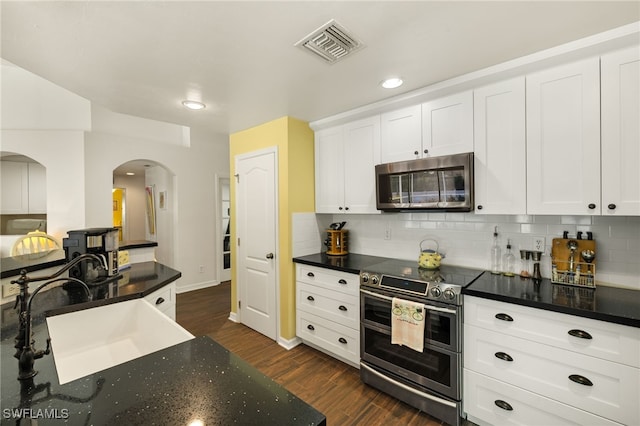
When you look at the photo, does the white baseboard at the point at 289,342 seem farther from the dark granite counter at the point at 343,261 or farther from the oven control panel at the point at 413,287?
the oven control panel at the point at 413,287

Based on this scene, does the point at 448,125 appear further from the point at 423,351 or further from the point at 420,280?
the point at 423,351

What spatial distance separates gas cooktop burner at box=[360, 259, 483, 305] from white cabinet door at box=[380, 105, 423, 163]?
0.98 m

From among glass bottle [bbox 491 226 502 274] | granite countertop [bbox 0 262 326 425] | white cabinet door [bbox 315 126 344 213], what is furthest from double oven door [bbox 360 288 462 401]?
granite countertop [bbox 0 262 326 425]

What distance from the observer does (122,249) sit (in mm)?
2748

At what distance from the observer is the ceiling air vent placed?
1.53 m

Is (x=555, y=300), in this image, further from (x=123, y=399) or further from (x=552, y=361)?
(x=123, y=399)

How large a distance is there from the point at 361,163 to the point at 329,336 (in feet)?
5.66

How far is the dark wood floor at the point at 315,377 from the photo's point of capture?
198cm

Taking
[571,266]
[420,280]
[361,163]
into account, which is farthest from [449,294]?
[361,163]

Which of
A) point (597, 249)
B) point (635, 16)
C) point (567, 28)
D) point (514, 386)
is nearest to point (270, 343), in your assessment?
point (514, 386)

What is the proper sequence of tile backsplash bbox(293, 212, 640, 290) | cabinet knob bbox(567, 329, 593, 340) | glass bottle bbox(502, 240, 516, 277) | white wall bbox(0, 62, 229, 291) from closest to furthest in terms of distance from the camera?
cabinet knob bbox(567, 329, 593, 340) → tile backsplash bbox(293, 212, 640, 290) → glass bottle bbox(502, 240, 516, 277) → white wall bbox(0, 62, 229, 291)

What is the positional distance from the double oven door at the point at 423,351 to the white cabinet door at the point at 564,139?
979 millimetres

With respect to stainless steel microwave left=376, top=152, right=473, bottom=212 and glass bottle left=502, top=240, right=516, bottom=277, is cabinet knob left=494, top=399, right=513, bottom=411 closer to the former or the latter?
glass bottle left=502, top=240, right=516, bottom=277

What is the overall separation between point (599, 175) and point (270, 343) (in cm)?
310
